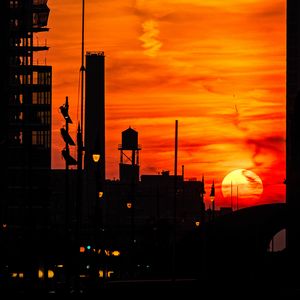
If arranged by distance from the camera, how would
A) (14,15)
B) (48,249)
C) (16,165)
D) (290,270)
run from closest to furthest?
(290,270), (48,249), (14,15), (16,165)

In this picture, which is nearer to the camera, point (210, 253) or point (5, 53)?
point (5, 53)

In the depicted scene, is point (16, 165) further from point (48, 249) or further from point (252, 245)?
point (48, 249)

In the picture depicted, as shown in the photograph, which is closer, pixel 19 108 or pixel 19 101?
pixel 19 108

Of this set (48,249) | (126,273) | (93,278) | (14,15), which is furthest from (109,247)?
(93,278)

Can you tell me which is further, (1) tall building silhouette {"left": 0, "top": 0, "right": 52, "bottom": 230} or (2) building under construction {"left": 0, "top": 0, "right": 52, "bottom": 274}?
(1) tall building silhouette {"left": 0, "top": 0, "right": 52, "bottom": 230}

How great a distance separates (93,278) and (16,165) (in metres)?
143

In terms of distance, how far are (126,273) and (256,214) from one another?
30900 mm

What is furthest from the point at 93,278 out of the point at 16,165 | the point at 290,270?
the point at 16,165

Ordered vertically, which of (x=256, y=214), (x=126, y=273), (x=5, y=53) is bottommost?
(x=126, y=273)

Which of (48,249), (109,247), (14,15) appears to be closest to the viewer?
(48,249)

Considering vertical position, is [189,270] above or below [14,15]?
below

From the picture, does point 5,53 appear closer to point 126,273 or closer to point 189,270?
point 189,270

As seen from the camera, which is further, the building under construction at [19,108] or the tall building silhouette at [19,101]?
the tall building silhouette at [19,101]

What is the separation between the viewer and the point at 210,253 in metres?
97.1
